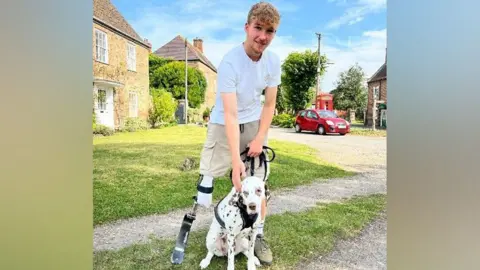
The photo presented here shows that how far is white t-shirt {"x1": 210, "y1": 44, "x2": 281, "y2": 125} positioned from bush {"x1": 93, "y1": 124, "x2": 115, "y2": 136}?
25.0 inches

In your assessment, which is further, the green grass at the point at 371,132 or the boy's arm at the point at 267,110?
the green grass at the point at 371,132

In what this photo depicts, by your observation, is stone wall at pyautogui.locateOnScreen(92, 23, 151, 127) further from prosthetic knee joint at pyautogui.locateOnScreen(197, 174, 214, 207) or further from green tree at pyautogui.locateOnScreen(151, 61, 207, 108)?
prosthetic knee joint at pyautogui.locateOnScreen(197, 174, 214, 207)

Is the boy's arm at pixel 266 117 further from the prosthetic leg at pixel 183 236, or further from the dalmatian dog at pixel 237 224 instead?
the prosthetic leg at pixel 183 236

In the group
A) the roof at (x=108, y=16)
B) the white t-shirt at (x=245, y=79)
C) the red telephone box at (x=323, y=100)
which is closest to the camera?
the white t-shirt at (x=245, y=79)

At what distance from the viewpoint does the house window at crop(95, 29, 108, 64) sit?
7.16 feet

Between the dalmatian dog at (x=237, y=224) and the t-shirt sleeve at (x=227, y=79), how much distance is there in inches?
16.9

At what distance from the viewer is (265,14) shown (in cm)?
196

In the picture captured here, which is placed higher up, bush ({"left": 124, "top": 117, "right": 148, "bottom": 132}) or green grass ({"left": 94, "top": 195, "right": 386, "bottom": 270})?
bush ({"left": 124, "top": 117, "right": 148, "bottom": 132})

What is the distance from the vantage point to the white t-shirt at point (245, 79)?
76.5 inches

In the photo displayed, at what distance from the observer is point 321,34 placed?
230cm

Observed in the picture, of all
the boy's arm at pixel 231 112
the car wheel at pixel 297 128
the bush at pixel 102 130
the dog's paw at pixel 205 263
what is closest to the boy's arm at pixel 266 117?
the boy's arm at pixel 231 112

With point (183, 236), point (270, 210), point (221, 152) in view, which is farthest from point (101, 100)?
point (270, 210)

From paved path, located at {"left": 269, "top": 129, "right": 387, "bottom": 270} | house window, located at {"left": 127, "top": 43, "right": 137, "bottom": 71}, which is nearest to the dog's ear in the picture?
paved path, located at {"left": 269, "top": 129, "right": 387, "bottom": 270}

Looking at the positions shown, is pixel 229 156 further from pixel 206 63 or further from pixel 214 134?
pixel 206 63
